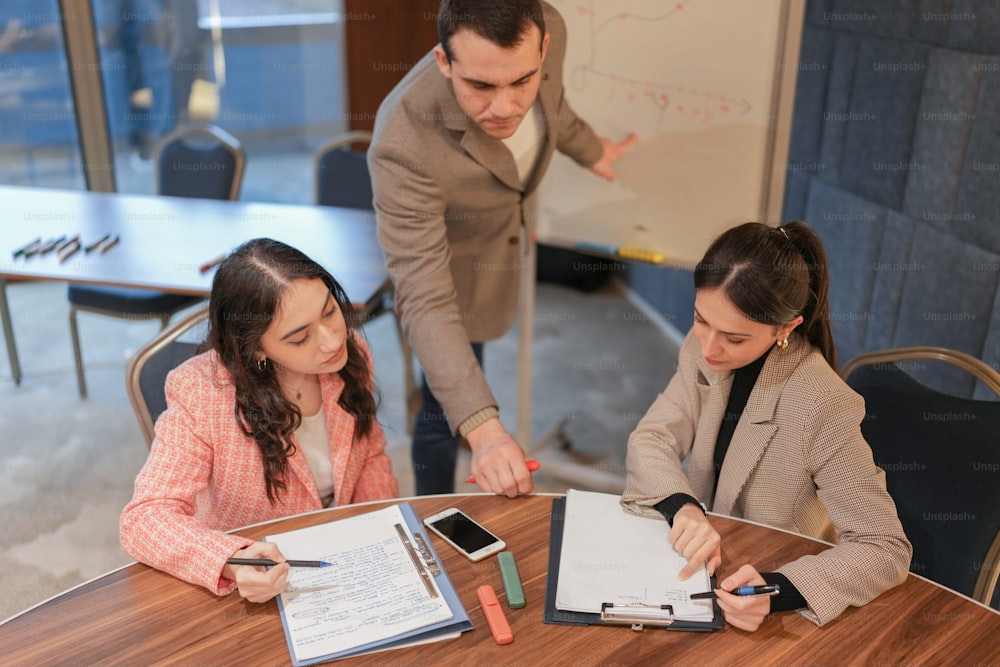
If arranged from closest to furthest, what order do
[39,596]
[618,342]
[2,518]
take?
[39,596] → [2,518] → [618,342]

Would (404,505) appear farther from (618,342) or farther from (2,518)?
(618,342)

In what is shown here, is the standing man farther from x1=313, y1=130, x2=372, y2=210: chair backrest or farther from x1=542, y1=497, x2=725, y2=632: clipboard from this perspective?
x1=313, y1=130, x2=372, y2=210: chair backrest

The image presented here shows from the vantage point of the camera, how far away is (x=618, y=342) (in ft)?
13.6

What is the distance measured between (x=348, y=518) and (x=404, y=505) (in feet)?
0.32

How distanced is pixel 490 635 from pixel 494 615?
0.03m

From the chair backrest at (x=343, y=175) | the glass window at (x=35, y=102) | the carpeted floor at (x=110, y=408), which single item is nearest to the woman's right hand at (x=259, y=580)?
the carpeted floor at (x=110, y=408)

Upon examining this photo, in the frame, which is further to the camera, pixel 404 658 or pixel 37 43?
pixel 37 43

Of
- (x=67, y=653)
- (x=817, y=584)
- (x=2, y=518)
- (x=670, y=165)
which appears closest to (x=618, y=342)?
(x=670, y=165)

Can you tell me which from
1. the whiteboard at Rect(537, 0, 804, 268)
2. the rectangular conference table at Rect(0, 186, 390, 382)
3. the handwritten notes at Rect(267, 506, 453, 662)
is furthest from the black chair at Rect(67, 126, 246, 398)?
the handwritten notes at Rect(267, 506, 453, 662)

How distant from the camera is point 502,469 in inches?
65.7

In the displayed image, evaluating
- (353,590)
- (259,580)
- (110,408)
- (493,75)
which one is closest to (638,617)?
Result: (353,590)

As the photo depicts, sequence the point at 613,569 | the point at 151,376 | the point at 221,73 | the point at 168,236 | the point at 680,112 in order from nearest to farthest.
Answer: the point at 613,569 < the point at 151,376 < the point at 680,112 < the point at 168,236 < the point at 221,73

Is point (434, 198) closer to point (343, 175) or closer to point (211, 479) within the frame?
point (211, 479)

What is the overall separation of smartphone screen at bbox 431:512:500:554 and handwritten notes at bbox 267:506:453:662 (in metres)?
0.07
